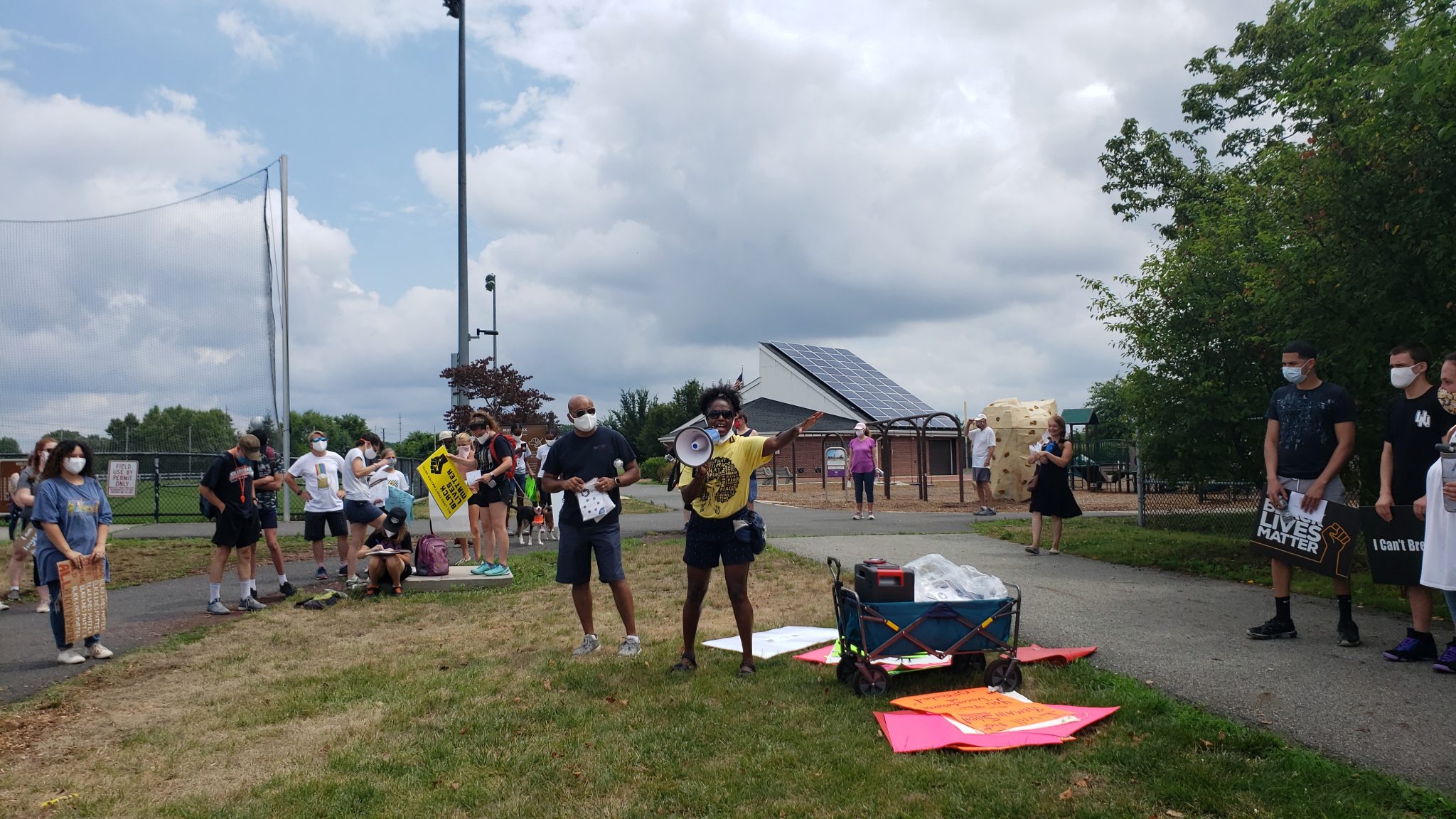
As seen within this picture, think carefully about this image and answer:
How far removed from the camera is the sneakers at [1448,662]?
5559mm

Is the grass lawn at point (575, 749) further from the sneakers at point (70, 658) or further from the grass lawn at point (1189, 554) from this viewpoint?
the grass lawn at point (1189, 554)

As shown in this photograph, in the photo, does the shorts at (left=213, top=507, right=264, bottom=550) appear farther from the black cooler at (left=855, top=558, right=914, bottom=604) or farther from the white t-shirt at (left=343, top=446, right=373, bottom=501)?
the black cooler at (left=855, top=558, right=914, bottom=604)

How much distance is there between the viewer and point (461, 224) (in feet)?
75.8

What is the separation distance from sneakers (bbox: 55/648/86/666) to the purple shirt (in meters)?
13.0

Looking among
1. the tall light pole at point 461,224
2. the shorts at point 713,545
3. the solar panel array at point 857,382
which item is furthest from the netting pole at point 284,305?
the solar panel array at point 857,382

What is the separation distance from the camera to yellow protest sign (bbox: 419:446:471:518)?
12.1m

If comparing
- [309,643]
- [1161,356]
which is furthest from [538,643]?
[1161,356]

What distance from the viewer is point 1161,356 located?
12.2 meters

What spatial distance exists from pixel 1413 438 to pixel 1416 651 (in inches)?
49.7

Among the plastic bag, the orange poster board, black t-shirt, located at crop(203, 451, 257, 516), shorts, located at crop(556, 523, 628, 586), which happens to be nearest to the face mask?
the plastic bag

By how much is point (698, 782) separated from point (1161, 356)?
9.83 m

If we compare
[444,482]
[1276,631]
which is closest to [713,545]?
[1276,631]

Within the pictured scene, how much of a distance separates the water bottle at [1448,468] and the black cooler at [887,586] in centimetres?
294

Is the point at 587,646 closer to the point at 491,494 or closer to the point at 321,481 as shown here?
the point at 491,494
